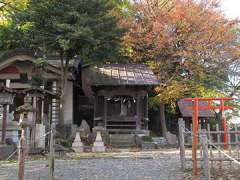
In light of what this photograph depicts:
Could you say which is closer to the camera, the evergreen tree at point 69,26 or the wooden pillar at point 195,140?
the wooden pillar at point 195,140

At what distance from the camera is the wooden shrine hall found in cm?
2238

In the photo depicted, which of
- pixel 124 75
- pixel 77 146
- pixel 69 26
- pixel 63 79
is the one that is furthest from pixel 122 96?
pixel 69 26

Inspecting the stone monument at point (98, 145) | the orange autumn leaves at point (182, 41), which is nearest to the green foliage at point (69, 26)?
the orange autumn leaves at point (182, 41)

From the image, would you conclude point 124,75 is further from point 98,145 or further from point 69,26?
point 98,145

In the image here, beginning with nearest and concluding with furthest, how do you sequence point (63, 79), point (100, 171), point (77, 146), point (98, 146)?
1. point (100, 171)
2. point (77, 146)
3. point (98, 146)
4. point (63, 79)

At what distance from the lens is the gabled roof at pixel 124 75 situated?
2211 cm

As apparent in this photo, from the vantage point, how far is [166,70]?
24125mm

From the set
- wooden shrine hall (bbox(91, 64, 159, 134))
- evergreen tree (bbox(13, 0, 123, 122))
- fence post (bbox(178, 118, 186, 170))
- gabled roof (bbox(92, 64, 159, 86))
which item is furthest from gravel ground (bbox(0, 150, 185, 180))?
wooden shrine hall (bbox(91, 64, 159, 134))

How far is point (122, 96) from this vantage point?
940 inches

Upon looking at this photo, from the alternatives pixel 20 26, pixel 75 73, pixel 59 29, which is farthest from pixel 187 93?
pixel 20 26

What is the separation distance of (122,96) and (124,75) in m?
Answer: 1.50

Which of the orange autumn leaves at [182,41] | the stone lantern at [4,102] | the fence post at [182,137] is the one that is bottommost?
the fence post at [182,137]

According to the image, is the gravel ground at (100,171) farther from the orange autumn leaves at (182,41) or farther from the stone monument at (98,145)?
the orange autumn leaves at (182,41)

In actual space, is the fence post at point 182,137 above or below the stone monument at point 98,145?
above
